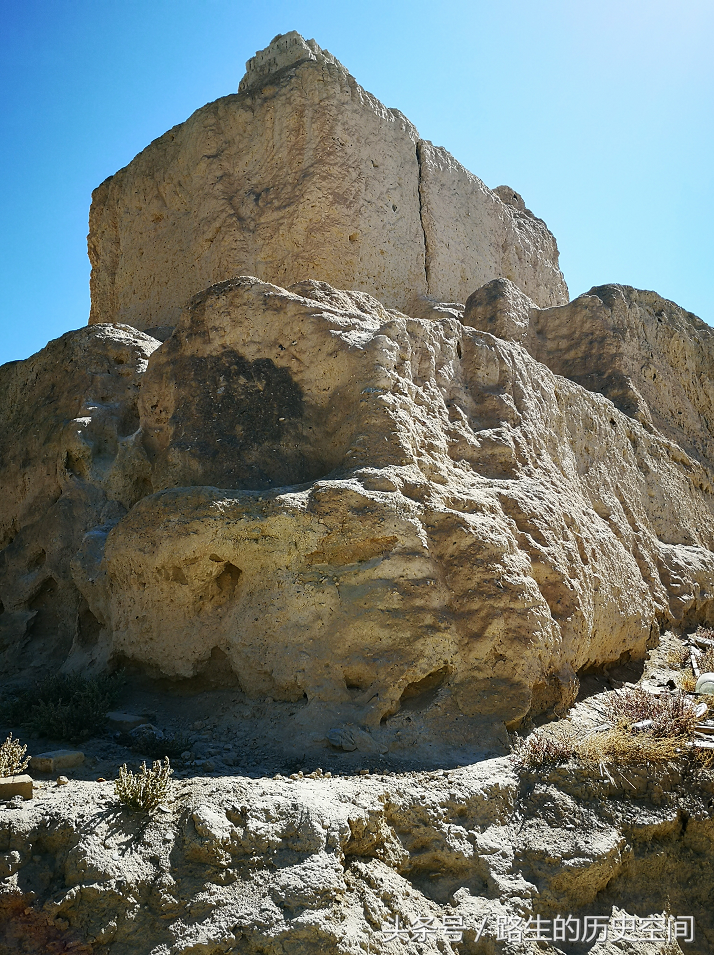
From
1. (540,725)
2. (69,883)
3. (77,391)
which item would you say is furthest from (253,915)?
(77,391)

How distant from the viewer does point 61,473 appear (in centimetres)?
704

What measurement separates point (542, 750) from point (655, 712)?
1.23m

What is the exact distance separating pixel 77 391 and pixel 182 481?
2461mm

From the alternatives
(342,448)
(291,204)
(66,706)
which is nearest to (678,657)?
(342,448)

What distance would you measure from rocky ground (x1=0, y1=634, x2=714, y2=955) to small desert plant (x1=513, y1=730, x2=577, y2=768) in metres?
0.07

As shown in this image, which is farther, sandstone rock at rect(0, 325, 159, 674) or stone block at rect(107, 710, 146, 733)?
sandstone rock at rect(0, 325, 159, 674)

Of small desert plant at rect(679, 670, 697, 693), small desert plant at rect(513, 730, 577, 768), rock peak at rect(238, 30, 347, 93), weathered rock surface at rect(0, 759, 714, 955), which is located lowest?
weathered rock surface at rect(0, 759, 714, 955)

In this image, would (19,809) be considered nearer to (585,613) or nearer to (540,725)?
(540,725)

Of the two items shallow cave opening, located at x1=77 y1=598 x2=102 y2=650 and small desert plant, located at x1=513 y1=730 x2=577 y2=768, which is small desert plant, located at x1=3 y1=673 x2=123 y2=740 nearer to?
shallow cave opening, located at x1=77 y1=598 x2=102 y2=650

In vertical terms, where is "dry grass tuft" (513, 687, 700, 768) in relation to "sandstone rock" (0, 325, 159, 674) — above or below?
below

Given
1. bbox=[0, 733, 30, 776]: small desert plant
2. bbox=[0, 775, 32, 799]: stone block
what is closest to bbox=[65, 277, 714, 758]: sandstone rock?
bbox=[0, 733, 30, 776]: small desert plant

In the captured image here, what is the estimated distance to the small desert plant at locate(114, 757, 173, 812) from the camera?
3.45 m

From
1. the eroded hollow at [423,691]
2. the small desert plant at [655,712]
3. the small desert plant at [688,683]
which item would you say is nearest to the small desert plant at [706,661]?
the small desert plant at [688,683]

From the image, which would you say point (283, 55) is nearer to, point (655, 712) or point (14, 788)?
point (655, 712)
